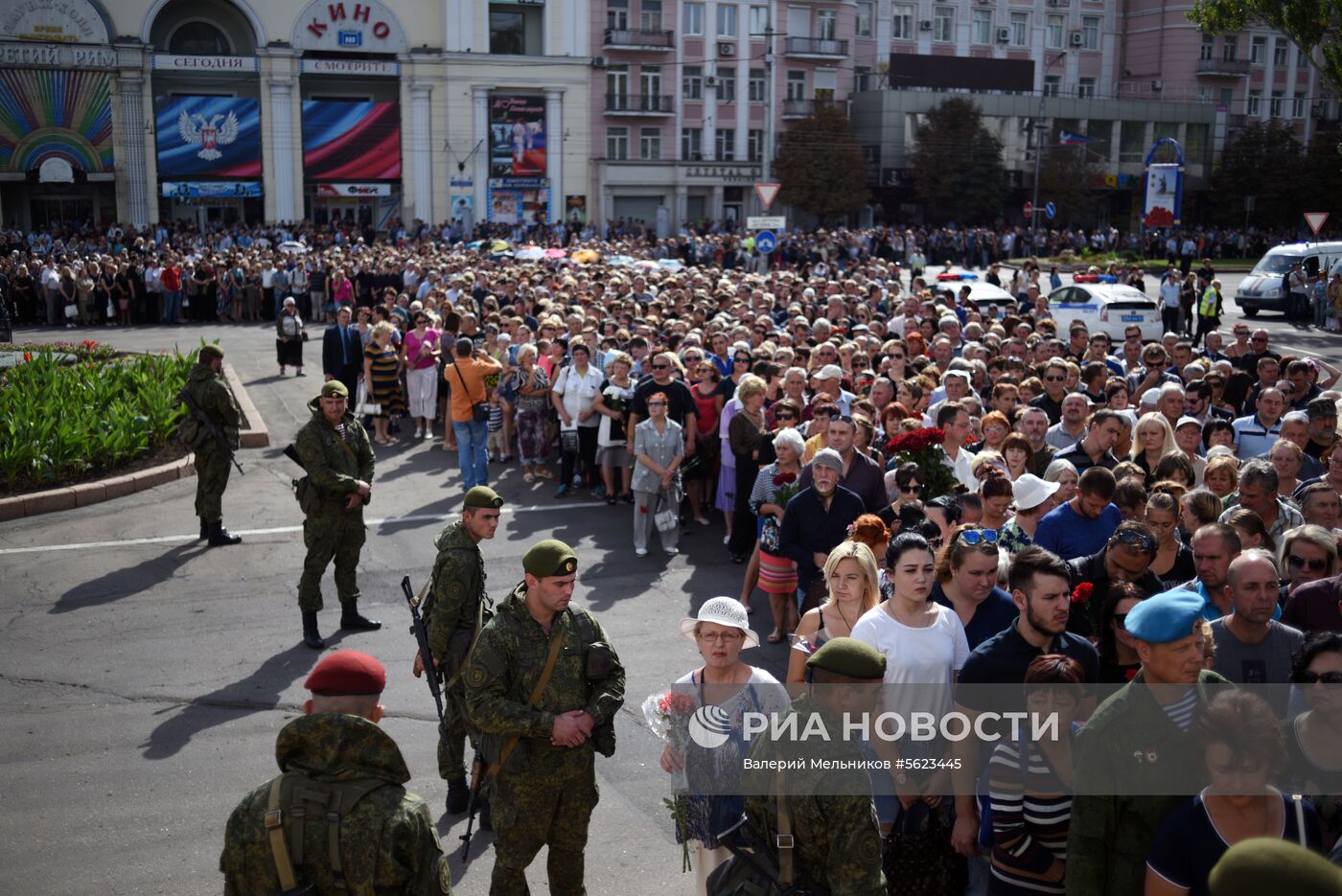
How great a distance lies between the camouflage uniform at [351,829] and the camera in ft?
12.1

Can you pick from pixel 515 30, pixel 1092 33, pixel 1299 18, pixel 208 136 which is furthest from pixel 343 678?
pixel 1092 33

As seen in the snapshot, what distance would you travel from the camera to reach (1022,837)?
459 cm

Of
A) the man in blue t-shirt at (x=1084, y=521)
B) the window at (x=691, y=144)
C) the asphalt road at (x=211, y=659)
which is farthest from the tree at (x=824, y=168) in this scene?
the man in blue t-shirt at (x=1084, y=521)

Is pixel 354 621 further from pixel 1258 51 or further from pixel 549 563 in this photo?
pixel 1258 51

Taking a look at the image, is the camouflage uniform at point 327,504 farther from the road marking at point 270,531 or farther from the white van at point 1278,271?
the white van at point 1278,271

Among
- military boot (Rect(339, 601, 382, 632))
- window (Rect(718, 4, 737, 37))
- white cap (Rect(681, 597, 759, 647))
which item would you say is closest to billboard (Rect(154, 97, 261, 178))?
window (Rect(718, 4, 737, 37))

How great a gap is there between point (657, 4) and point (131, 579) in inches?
2217

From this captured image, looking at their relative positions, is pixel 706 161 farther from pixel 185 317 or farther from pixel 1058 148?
pixel 185 317

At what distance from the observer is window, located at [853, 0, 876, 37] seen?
66812 millimetres

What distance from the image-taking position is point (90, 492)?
536 inches

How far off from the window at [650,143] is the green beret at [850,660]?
59.9 metres

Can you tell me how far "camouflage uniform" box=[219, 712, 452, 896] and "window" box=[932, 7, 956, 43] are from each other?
71.0 metres

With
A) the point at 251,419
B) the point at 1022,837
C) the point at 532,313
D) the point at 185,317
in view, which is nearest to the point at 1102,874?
the point at 1022,837

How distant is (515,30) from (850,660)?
193 ft
